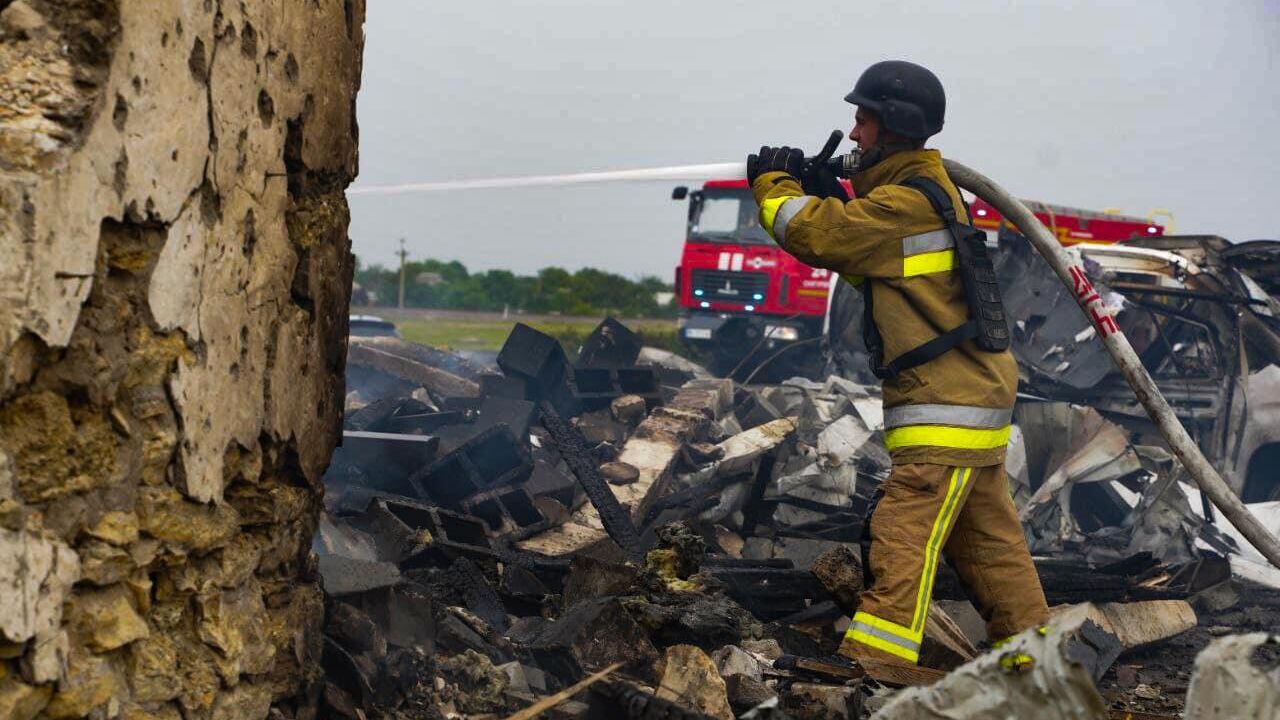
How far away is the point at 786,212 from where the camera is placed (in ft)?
12.0

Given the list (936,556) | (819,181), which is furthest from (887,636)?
(819,181)

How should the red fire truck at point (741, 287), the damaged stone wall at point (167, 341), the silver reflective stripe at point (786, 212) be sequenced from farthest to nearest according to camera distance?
the red fire truck at point (741, 287)
the silver reflective stripe at point (786, 212)
the damaged stone wall at point (167, 341)

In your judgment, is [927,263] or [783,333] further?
[783,333]

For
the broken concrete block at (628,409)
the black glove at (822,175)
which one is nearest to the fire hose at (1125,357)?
the black glove at (822,175)

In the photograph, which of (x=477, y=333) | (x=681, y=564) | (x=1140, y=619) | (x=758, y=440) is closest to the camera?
(x=681, y=564)

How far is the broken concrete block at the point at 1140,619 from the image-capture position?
15.0ft

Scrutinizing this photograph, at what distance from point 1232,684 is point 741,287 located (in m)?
13.8

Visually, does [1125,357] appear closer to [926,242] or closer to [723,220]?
[926,242]

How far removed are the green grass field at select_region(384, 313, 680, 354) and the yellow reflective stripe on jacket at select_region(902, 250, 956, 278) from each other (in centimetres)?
1504

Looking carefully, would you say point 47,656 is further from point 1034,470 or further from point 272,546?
point 1034,470

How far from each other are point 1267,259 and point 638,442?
4881 mm

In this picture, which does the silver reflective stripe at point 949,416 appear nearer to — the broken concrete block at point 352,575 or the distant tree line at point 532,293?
the broken concrete block at point 352,575

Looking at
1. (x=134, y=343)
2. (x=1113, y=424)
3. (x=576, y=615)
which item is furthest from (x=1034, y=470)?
(x=134, y=343)

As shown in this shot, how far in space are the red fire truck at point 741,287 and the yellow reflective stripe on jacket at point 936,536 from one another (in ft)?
37.1
